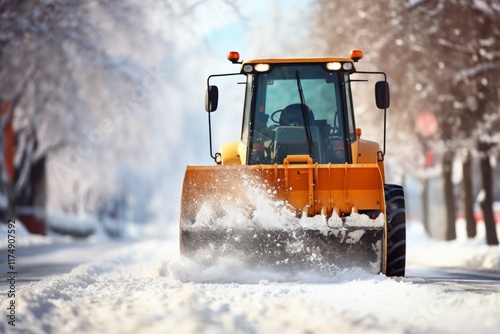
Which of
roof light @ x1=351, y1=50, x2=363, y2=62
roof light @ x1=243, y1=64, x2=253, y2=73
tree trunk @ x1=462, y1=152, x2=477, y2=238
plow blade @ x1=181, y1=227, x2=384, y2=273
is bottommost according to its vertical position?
plow blade @ x1=181, y1=227, x2=384, y2=273

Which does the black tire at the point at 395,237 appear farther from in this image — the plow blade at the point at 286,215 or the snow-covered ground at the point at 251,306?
the snow-covered ground at the point at 251,306

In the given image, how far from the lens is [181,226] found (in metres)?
11.8

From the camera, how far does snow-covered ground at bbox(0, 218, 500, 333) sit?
23.8 feet

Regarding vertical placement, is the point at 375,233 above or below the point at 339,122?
below

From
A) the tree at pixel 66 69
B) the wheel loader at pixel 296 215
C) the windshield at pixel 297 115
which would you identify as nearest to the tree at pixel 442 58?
the tree at pixel 66 69

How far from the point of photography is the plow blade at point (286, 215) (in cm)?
1152

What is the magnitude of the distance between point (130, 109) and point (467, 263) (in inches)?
666

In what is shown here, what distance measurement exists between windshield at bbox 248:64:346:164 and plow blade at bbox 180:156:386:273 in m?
1.25

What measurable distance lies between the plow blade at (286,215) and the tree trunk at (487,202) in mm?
13371

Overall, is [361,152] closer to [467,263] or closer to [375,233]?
[375,233]

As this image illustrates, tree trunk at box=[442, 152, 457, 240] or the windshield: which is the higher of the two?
the windshield

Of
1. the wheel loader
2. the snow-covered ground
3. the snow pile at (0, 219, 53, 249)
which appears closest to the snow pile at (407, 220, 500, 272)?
the wheel loader

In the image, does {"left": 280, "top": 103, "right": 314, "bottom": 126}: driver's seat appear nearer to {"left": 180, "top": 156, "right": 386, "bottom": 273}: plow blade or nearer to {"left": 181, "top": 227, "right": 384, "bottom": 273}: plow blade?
{"left": 180, "top": 156, "right": 386, "bottom": 273}: plow blade

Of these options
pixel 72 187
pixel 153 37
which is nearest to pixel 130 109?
pixel 153 37
